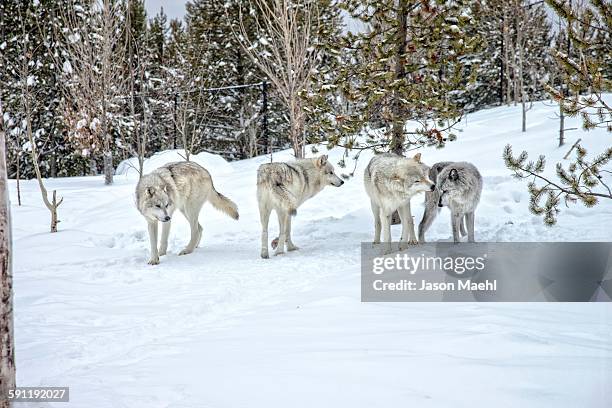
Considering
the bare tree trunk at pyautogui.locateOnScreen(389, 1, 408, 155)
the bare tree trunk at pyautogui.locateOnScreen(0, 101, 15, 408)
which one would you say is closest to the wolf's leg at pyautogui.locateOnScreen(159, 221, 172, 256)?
the bare tree trunk at pyautogui.locateOnScreen(389, 1, 408, 155)

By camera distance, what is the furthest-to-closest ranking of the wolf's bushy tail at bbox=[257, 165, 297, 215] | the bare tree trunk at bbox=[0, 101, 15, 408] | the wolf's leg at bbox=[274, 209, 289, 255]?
the wolf's leg at bbox=[274, 209, 289, 255], the wolf's bushy tail at bbox=[257, 165, 297, 215], the bare tree trunk at bbox=[0, 101, 15, 408]

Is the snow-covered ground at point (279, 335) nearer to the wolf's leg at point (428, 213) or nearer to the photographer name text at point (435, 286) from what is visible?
the photographer name text at point (435, 286)

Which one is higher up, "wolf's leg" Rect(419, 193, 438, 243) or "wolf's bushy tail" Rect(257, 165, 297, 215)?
"wolf's bushy tail" Rect(257, 165, 297, 215)

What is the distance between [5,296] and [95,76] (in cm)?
1535

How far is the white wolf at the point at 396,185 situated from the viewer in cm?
680

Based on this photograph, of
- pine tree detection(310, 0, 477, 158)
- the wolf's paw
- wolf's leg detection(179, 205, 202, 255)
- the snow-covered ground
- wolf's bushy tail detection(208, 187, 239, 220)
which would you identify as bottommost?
the snow-covered ground

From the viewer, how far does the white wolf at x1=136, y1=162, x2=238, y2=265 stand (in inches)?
273

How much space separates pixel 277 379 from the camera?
2473mm

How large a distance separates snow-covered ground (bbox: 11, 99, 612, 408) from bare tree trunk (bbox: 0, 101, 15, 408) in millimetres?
328

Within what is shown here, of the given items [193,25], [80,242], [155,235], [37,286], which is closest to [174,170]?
[155,235]

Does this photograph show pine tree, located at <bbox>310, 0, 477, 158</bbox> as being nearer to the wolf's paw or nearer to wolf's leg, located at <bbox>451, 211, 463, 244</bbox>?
wolf's leg, located at <bbox>451, 211, 463, 244</bbox>

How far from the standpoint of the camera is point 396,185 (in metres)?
6.88

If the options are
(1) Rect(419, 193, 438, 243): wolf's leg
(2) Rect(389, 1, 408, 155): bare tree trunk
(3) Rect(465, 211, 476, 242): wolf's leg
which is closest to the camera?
(3) Rect(465, 211, 476, 242): wolf's leg

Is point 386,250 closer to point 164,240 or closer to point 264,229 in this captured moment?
point 264,229
